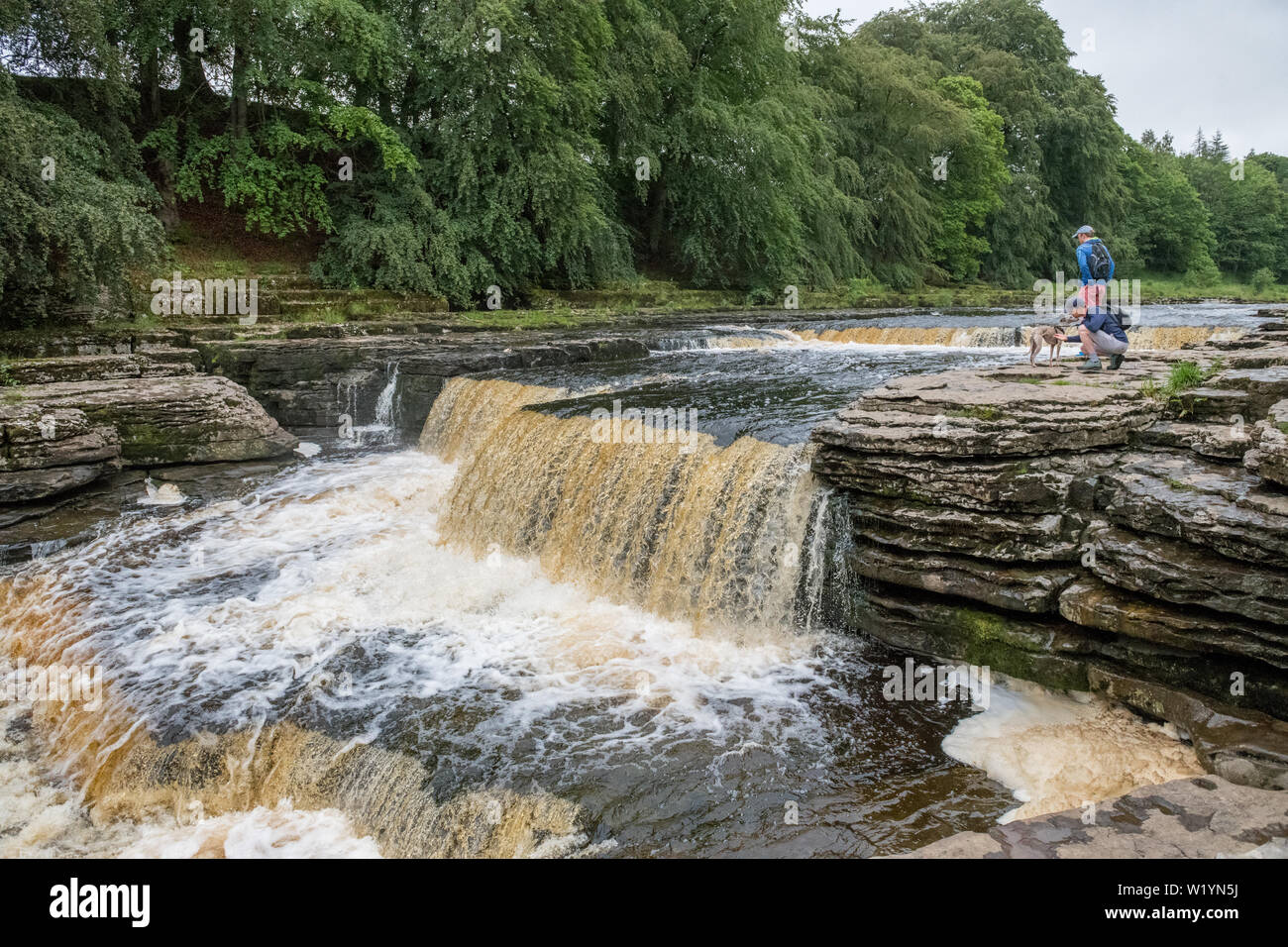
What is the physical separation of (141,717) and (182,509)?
4.30 metres

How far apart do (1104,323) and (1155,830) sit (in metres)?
5.63

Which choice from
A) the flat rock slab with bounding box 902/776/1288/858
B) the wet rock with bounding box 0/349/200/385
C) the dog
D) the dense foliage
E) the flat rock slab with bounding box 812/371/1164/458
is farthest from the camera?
the dense foliage

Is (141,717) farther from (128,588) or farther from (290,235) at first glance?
(290,235)

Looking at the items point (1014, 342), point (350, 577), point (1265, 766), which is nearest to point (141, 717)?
point (350, 577)

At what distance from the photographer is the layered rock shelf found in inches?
168

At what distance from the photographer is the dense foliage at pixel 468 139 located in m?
12.7

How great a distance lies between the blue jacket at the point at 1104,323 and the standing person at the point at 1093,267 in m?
0.07

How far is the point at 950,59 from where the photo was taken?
117ft

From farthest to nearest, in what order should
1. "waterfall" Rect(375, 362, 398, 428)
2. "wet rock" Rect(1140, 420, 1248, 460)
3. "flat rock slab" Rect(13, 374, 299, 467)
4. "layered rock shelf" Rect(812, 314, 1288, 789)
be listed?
"waterfall" Rect(375, 362, 398, 428) < "flat rock slab" Rect(13, 374, 299, 467) < "wet rock" Rect(1140, 420, 1248, 460) < "layered rock shelf" Rect(812, 314, 1288, 789)

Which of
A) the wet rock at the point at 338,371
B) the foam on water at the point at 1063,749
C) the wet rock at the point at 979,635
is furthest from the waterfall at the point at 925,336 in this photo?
the foam on water at the point at 1063,749

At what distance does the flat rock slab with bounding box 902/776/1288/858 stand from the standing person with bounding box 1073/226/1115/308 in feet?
16.7

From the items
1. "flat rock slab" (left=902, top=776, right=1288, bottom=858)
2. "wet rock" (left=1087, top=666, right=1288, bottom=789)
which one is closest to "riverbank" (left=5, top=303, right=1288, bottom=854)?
"wet rock" (left=1087, top=666, right=1288, bottom=789)

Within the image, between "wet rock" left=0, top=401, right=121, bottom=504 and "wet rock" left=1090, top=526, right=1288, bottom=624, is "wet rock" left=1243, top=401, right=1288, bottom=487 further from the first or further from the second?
"wet rock" left=0, top=401, right=121, bottom=504

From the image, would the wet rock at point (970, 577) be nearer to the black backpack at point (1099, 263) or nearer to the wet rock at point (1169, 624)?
the wet rock at point (1169, 624)
